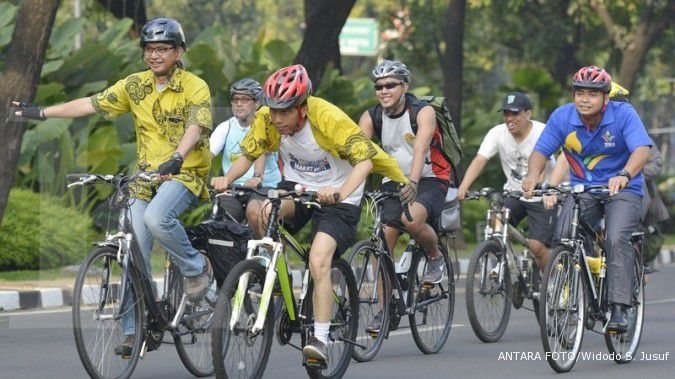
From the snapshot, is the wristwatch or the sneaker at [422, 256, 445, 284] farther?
the sneaker at [422, 256, 445, 284]

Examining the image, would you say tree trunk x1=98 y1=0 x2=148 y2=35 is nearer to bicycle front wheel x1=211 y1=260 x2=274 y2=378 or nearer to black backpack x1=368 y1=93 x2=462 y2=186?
black backpack x1=368 y1=93 x2=462 y2=186

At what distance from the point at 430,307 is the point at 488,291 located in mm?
841

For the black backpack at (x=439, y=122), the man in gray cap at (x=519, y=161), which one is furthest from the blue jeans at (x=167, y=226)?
the man in gray cap at (x=519, y=161)

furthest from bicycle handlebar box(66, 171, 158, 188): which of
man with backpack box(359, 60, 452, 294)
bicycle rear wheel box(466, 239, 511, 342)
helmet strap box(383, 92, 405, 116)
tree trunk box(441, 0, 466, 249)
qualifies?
tree trunk box(441, 0, 466, 249)

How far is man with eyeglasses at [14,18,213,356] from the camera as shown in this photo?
28.2 ft

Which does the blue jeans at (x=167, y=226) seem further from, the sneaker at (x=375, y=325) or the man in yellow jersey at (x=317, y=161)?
the sneaker at (x=375, y=325)

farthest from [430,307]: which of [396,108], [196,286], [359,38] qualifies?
[359,38]

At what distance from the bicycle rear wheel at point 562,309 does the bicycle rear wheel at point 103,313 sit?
89.7 inches

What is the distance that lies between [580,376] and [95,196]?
10746mm

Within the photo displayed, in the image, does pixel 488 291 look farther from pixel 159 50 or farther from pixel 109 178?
pixel 109 178

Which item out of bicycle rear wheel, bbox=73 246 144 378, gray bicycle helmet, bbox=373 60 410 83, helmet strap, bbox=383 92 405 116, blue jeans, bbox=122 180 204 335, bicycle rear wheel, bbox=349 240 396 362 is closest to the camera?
bicycle rear wheel, bbox=73 246 144 378

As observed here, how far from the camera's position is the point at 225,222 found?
8953 millimetres

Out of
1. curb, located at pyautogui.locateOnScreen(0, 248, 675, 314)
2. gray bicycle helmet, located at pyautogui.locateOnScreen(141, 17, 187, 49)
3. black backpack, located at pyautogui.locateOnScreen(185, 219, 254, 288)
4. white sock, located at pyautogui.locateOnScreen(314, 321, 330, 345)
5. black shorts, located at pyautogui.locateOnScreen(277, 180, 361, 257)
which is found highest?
gray bicycle helmet, located at pyautogui.locateOnScreen(141, 17, 187, 49)

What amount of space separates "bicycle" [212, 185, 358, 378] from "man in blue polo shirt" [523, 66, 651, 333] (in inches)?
59.3
